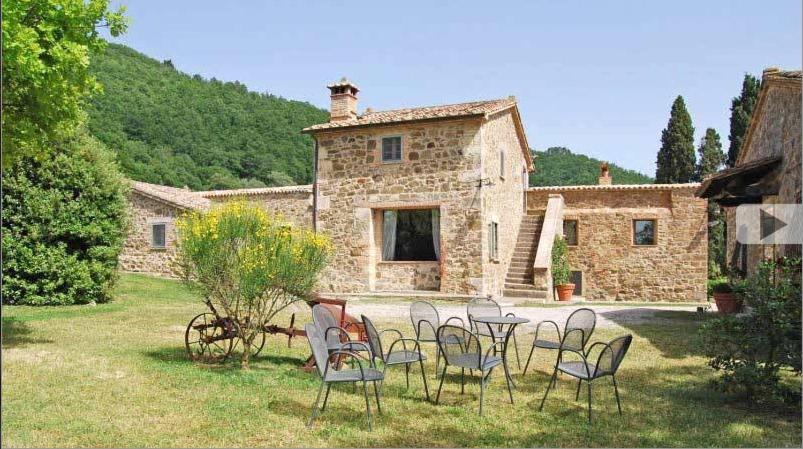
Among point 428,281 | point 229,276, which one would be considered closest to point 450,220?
point 428,281

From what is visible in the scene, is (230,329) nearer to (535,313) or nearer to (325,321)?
(325,321)

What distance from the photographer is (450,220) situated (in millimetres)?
15828

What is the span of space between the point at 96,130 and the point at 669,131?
98.5ft

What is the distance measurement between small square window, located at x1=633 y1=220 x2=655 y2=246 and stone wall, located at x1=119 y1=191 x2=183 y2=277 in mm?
15854

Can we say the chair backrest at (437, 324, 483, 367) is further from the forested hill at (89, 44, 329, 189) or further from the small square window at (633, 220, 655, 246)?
the forested hill at (89, 44, 329, 189)

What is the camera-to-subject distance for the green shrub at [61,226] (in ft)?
36.1

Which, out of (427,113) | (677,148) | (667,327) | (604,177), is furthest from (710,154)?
(667,327)

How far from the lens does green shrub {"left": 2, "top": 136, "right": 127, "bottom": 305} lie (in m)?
11.0

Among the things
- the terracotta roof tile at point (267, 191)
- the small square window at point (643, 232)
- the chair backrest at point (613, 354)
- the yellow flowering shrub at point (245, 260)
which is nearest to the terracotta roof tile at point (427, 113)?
the terracotta roof tile at point (267, 191)

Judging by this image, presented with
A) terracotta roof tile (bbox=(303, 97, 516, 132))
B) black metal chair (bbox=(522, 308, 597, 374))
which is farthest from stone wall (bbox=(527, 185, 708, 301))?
black metal chair (bbox=(522, 308, 597, 374))

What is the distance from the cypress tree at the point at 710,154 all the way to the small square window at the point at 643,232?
33.7ft

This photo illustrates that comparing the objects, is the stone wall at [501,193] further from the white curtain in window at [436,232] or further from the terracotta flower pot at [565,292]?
the terracotta flower pot at [565,292]

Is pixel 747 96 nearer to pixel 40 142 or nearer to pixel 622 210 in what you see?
pixel 622 210

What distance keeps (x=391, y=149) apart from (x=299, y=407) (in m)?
12.0
